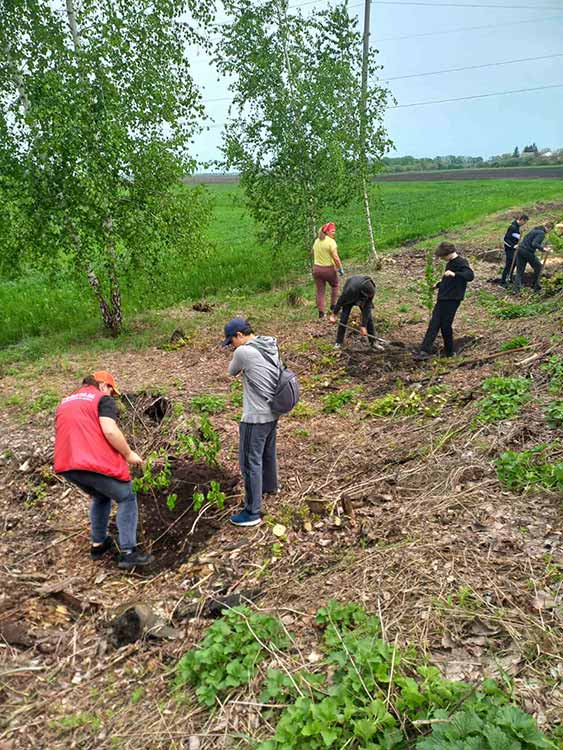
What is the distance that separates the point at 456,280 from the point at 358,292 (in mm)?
1384

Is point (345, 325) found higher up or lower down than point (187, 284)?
lower down

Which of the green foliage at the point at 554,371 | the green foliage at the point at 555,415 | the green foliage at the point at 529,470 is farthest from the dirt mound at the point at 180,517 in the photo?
the green foliage at the point at 554,371

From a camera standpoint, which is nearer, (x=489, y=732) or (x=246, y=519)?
(x=489, y=732)

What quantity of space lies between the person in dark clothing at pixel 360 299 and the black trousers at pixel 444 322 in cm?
91

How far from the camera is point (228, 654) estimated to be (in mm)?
3004

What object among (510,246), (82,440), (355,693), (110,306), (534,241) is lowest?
(355,693)

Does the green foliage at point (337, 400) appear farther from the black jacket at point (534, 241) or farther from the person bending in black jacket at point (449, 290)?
the black jacket at point (534, 241)

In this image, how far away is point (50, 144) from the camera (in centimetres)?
800

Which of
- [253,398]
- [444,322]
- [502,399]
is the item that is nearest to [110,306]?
[444,322]

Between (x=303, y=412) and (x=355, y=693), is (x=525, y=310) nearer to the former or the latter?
(x=303, y=412)

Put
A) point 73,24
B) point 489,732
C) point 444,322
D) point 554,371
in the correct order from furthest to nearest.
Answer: point 73,24 → point 444,322 → point 554,371 → point 489,732

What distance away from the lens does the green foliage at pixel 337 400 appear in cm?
670

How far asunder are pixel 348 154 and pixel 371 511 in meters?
11.4

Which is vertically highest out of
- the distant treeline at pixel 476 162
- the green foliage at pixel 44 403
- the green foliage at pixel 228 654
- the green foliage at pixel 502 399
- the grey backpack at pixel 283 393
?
the distant treeline at pixel 476 162
